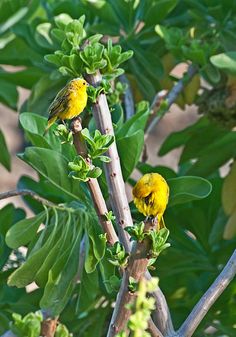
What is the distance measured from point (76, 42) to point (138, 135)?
17 cm

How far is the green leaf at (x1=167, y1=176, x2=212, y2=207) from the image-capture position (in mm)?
1286

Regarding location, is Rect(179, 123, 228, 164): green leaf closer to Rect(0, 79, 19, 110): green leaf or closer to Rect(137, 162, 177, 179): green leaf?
Rect(137, 162, 177, 179): green leaf

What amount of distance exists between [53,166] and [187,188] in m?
0.21

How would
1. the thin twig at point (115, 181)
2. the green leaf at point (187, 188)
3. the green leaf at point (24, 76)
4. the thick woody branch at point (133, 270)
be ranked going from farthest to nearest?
1. the green leaf at point (24, 76)
2. the green leaf at point (187, 188)
3. the thin twig at point (115, 181)
4. the thick woody branch at point (133, 270)

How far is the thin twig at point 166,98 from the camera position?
5.39 feet

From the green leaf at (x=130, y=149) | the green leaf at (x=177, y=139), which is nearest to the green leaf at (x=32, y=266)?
the green leaf at (x=130, y=149)

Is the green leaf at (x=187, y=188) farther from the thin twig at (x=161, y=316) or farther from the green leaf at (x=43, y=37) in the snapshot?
the green leaf at (x=43, y=37)

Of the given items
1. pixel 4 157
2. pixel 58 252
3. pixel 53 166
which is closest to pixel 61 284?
pixel 58 252

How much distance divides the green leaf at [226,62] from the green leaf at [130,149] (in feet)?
0.79

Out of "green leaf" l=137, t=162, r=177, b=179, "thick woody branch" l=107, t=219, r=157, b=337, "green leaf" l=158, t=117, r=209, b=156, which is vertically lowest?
"green leaf" l=158, t=117, r=209, b=156

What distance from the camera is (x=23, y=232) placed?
1351 millimetres

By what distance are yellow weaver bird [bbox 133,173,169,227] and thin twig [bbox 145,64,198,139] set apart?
72 cm

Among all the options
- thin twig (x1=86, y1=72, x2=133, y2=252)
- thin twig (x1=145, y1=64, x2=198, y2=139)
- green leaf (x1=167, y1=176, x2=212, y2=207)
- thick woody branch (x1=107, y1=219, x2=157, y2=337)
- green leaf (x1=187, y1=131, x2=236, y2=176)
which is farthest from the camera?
green leaf (x1=187, y1=131, x2=236, y2=176)

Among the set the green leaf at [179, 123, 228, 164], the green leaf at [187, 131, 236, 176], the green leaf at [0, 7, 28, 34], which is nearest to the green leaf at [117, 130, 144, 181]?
the green leaf at [187, 131, 236, 176]
